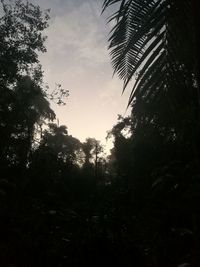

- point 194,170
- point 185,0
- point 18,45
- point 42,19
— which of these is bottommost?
point 185,0

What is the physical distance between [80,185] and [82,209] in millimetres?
9849

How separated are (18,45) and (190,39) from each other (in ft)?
63.8

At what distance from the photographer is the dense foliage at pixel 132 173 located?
3295mm

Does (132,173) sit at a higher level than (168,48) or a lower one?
higher

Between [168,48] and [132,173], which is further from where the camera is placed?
[132,173]

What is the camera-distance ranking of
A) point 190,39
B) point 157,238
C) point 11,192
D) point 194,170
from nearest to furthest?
point 190,39 < point 157,238 < point 194,170 < point 11,192

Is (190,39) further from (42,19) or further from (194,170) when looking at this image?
(42,19)

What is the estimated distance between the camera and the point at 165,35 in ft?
11.2

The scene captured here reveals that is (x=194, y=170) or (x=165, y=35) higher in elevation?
(x=194, y=170)

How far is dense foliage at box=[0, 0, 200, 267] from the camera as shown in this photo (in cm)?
329

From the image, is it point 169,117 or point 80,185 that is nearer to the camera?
point 169,117

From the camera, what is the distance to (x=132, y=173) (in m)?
26.5

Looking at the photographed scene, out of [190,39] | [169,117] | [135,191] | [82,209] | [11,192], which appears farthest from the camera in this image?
[135,191]

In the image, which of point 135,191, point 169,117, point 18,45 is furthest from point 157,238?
point 18,45
